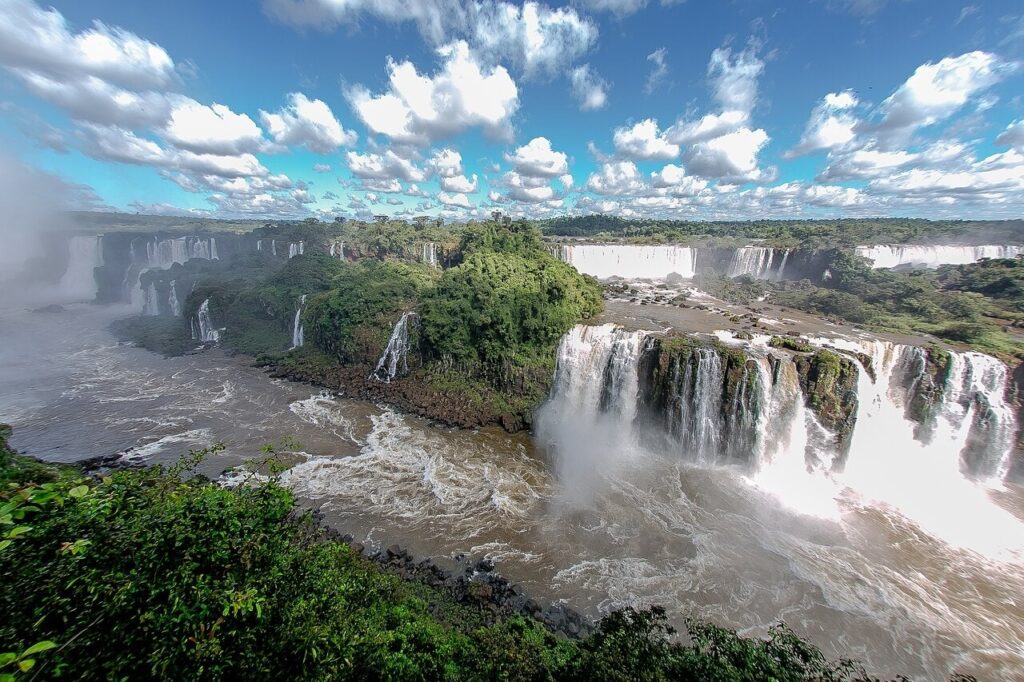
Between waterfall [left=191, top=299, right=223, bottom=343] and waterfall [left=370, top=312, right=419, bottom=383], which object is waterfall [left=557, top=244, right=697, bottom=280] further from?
waterfall [left=191, top=299, right=223, bottom=343]

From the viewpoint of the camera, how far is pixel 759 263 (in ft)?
152

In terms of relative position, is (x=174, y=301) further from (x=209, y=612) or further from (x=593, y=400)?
(x=209, y=612)

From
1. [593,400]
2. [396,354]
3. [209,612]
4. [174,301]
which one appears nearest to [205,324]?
[174,301]

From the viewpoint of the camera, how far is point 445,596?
1231cm

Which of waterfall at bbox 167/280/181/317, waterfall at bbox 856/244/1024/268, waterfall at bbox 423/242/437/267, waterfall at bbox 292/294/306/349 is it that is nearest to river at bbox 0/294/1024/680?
waterfall at bbox 292/294/306/349

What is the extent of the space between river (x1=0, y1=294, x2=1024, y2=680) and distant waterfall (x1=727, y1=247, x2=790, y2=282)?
32.7 m

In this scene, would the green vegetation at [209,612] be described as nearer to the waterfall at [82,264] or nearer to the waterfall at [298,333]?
the waterfall at [298,333]

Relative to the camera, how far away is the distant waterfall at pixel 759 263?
4531cm

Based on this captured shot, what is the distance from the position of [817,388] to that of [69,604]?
78.6 feet

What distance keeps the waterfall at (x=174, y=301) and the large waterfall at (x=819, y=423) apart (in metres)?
52.5

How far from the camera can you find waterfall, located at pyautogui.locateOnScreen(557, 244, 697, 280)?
49250mm

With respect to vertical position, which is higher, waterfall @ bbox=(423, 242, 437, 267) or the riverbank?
waterfall @ bbox=(423, 242, 437, 267)

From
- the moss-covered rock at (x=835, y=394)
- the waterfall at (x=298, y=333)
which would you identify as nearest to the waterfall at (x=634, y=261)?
the waterfall at (x=298, y=333)

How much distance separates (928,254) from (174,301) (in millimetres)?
89344
